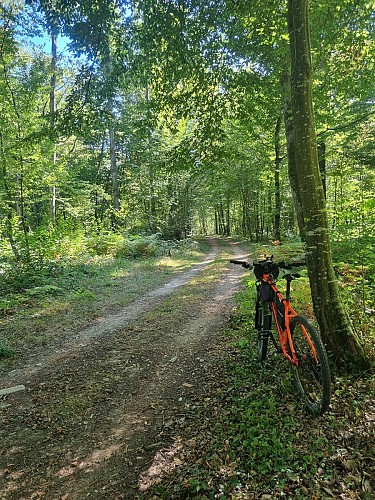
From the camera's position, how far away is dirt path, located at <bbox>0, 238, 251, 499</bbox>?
3.00 meters

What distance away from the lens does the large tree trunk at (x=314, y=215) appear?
3.94 metres

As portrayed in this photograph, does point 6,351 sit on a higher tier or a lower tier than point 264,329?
lower

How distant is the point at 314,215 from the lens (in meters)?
4.02

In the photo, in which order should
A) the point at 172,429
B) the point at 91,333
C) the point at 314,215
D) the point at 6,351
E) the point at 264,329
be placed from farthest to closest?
the point at 91,333, the point at 6,351, the point at 264,329, the point at 314,215, the point at 172,429

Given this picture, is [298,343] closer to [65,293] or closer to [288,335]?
[288,335]

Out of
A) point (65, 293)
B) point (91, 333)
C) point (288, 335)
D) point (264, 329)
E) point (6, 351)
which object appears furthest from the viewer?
point (65, 293)

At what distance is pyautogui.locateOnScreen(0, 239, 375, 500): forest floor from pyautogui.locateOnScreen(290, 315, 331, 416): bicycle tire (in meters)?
0.17

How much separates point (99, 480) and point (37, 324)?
532 cm

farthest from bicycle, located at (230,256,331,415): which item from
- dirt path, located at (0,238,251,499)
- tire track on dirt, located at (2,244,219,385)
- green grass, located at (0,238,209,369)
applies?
green grass, located at (0,238,209,369)

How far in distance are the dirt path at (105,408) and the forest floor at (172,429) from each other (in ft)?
0.05

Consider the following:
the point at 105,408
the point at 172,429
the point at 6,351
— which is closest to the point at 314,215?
the point at 172,429

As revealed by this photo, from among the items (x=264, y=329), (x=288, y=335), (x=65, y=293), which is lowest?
(x=65, y=293)

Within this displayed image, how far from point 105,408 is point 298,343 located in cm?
250

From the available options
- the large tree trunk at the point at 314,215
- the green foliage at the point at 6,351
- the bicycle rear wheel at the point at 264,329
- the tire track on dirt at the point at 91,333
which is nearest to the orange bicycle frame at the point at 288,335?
the bicycle rear wheel at the point at 264,329
